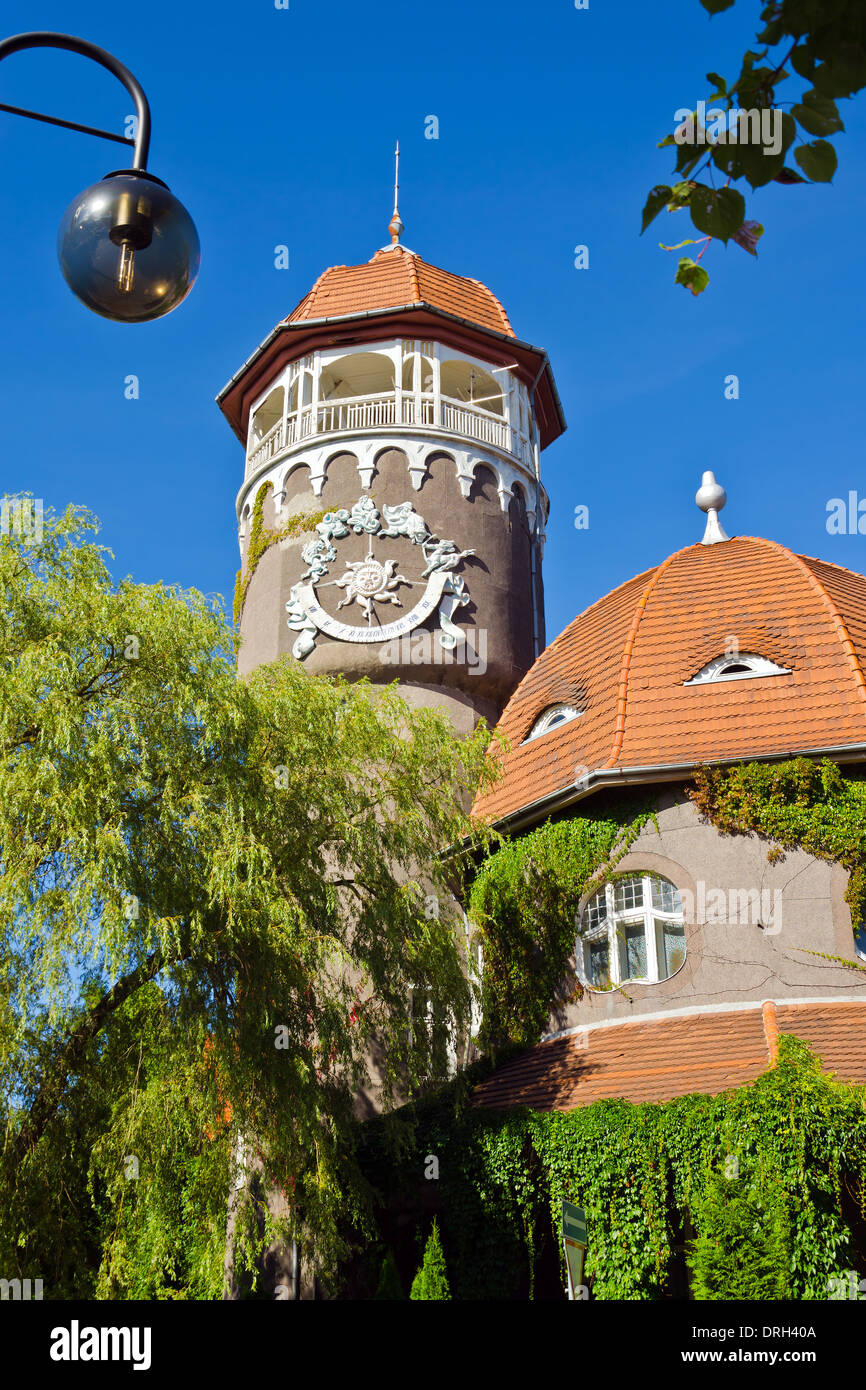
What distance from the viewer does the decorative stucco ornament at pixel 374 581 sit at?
22.2m

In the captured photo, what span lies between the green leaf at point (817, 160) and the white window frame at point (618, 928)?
1275cm

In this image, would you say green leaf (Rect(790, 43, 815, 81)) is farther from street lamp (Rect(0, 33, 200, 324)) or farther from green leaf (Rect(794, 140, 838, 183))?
street lamp (Rect(0, 33, 200, 324))

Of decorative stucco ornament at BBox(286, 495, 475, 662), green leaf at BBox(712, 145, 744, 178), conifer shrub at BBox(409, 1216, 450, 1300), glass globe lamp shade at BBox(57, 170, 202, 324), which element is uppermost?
decorative stucco ornament at BBox(286, 495, 475, 662)

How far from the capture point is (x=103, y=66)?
6391mm

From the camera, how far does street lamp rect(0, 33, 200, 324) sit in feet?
20.6

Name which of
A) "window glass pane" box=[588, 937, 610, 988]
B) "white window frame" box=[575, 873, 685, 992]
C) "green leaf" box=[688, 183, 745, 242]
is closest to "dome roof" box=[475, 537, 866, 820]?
"white window frame" box=[575, 873, 685, 992]

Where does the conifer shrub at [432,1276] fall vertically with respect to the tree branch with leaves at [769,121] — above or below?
below

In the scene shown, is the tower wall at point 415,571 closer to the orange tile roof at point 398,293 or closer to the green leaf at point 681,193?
the orange tile roof at point 398,293

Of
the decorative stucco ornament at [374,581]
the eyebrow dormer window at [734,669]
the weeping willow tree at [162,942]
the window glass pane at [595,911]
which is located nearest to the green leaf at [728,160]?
the weeping willow tree at [162,942]

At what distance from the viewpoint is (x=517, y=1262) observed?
15.3 metres

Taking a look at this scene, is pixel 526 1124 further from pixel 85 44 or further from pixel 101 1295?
pixel 85 44

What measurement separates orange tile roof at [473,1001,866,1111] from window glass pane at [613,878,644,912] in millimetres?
1444

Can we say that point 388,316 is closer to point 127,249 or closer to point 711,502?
point 711,502

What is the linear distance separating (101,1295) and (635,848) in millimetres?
8211
